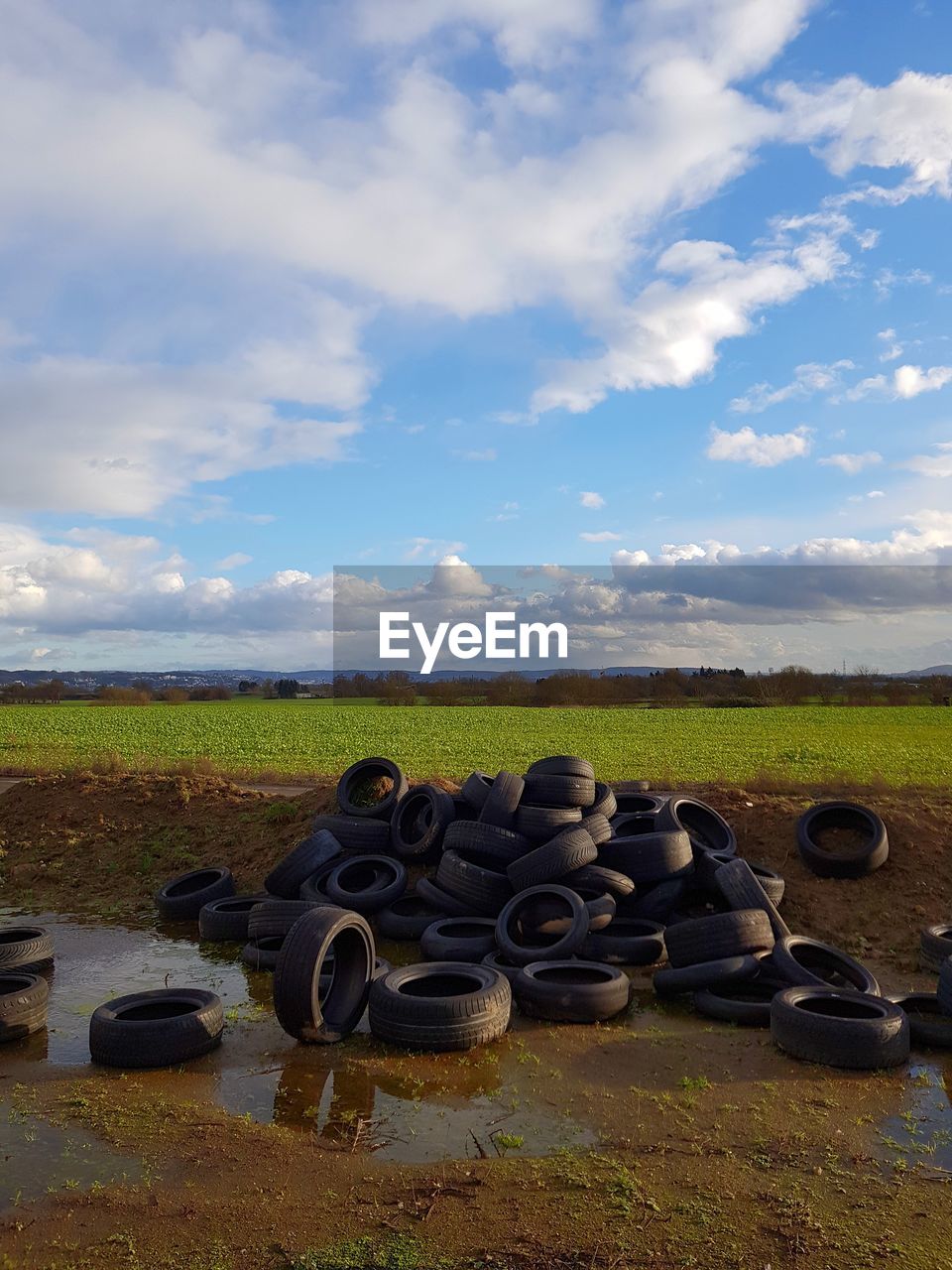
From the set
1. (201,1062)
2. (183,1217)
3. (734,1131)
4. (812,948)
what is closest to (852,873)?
(812,948)

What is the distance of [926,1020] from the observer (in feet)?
33.7

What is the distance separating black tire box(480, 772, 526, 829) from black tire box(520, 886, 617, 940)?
1.82m

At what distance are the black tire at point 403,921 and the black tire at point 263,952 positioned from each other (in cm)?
167

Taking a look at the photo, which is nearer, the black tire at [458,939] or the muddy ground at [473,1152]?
the muddy ground at [473,1152]

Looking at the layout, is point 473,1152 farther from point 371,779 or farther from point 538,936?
point 371,779

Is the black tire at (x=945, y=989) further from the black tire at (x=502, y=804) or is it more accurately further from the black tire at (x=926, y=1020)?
the black tire at (x=502, y=804)

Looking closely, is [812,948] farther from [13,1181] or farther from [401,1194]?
[13,1181]

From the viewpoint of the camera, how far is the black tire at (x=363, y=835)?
15445 mm

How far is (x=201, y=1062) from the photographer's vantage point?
29.0ft

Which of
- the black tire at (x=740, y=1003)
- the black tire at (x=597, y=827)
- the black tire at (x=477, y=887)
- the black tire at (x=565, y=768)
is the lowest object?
the black tire at (x=740, y=1003)

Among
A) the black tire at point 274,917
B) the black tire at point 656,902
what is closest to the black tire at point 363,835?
the black tire at point 274,917

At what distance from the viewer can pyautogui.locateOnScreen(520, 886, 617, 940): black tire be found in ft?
39.8

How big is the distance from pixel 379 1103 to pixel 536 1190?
203 cm

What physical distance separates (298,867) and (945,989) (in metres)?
9.23
